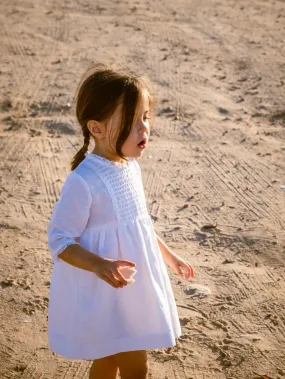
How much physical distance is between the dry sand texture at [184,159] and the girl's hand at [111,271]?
1145mm

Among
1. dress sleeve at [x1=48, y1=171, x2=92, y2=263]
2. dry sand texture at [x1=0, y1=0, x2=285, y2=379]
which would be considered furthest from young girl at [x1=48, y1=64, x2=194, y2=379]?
dry sand texture at [x1=0, y1=0, x2=285, y2=379]

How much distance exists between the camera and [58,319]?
300cm

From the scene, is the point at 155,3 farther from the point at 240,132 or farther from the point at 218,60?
the point at 240,132

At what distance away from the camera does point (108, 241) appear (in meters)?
2.92

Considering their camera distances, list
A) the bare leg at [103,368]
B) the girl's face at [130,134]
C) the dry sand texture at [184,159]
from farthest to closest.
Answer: the dry sand texture at [184,159], the bare leg at [103,368], the girl's face at [130,134]

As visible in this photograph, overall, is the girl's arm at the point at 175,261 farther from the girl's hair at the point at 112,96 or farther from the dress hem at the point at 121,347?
the girl's hair at the point at 112,96

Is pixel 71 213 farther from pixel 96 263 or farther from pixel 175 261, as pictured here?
pixel 175 261

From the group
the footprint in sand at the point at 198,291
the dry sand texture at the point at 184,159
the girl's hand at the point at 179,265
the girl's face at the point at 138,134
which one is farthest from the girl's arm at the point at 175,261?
the footprint in sand at the point at 198,291

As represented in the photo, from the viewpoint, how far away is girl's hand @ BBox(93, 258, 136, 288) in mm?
2713

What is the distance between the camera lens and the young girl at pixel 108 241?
9.49 ft

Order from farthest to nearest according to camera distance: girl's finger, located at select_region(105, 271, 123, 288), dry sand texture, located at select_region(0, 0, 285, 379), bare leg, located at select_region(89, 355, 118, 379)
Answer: dry sand texture, located at select_region(0, 0, 285, 379), bare leg, located at select_region(89, 355, 118, 379), girl's finger, located at select_region(105, 271, 123, 288)

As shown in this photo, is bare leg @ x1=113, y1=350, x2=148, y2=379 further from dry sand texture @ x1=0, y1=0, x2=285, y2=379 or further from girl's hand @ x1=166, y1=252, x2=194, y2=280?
dry sand texture @ x1=0, y1=0, x2=285, y2=379

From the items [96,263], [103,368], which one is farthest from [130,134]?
[103,368]

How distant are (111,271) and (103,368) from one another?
625mm
